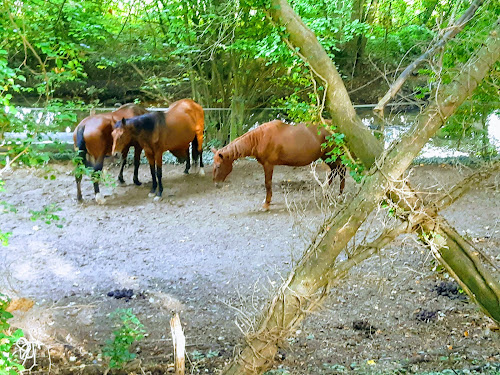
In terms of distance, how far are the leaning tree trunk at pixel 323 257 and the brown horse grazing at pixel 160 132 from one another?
5.63m

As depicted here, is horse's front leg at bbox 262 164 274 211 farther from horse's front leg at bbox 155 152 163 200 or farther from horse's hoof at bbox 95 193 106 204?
horse's hoof at bbox 95 193 106 204

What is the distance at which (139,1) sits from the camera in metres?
9.74

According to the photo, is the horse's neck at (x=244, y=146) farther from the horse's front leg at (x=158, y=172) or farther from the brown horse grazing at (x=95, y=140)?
the brown horse grazing at (x=95, y=140)

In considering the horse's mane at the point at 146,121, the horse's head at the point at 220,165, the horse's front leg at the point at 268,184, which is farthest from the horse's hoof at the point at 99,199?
the horse's front leg at the point at 268,184

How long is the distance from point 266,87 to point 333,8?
3.58 meters

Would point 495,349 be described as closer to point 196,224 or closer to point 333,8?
point 196,224

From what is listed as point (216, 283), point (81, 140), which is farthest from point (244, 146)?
point (216, 283)

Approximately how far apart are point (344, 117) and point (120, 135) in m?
5.23

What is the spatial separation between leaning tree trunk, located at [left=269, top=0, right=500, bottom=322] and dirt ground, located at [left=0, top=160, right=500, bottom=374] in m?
0.35

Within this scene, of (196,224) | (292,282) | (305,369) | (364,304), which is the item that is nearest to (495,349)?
(364,304)

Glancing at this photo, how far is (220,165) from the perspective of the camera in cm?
812

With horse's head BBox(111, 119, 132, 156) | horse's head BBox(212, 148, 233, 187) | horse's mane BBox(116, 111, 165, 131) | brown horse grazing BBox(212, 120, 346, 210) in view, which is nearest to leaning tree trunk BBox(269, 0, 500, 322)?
brown horse grazing BBox(212, 120, 346, 210)

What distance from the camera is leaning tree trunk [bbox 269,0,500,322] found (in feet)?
11.3

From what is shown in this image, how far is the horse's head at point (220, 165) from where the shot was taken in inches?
316
